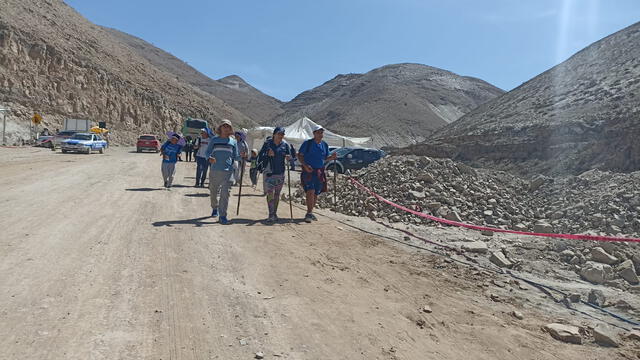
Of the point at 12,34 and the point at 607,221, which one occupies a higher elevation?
the point at 12,34

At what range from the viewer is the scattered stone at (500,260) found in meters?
6.90

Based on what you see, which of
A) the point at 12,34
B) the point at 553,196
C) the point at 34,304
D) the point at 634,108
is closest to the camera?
the point at 34,304

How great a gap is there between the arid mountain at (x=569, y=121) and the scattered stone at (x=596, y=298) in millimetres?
17074

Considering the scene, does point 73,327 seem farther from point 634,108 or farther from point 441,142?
point 441,142

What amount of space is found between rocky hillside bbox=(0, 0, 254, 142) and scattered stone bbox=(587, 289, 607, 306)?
43.5 metres

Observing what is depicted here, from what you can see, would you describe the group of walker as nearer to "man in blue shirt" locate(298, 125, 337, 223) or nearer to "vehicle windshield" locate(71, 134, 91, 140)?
"man in blue shirt" locate(298, 125, 337, 223)

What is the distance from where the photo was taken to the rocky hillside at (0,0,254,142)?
41906 millimetres

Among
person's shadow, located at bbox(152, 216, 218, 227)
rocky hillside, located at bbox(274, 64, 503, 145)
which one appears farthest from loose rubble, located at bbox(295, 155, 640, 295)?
rocky hillside, located at bbox(274, 64, 503, 145)

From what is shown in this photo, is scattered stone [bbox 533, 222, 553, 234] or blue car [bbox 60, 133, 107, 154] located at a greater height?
scattered stone [bbox 533, 222, 553, 234]

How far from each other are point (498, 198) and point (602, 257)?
5313mm

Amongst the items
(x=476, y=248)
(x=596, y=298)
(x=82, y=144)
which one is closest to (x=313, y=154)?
(x=476, y=248)

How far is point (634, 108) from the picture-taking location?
2567cm

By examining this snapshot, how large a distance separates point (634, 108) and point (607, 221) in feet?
67.7

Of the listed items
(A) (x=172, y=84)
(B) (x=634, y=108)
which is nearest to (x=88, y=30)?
(A) (x=172, y=84)
